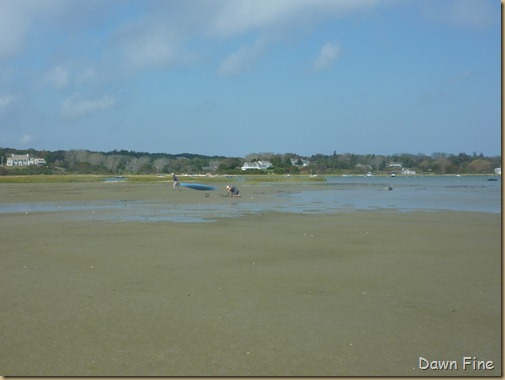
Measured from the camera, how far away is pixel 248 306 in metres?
7.70

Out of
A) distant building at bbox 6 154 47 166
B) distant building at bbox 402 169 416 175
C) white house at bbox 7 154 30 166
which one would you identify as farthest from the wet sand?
distant building at bbox 402 169 416 175

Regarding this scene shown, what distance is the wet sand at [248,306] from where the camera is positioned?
18.6 feet

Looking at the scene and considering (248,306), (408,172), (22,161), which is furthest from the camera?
(408,172)

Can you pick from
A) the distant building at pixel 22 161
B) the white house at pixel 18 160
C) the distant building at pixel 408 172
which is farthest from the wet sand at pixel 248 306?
the distant building at pixel 408 172

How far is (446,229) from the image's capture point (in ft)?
56.7

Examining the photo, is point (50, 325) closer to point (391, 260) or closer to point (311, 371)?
point (311, 371)

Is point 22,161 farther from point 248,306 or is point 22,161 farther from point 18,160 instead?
point 248,306

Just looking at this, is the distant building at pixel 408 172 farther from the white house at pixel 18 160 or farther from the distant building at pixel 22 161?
the white house at pixel 18 160

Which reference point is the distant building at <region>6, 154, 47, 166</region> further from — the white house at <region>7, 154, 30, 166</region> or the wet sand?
the wet sand

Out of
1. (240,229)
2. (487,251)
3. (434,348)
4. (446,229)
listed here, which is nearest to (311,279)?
(434,348)

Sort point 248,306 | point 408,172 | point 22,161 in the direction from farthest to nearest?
point 408,172
point 22,161
point 248,306

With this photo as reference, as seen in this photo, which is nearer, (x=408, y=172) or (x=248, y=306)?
(x=248, y=306)

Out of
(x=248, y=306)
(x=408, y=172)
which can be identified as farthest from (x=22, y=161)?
(x=248, y=306)

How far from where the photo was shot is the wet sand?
18.6 feet
